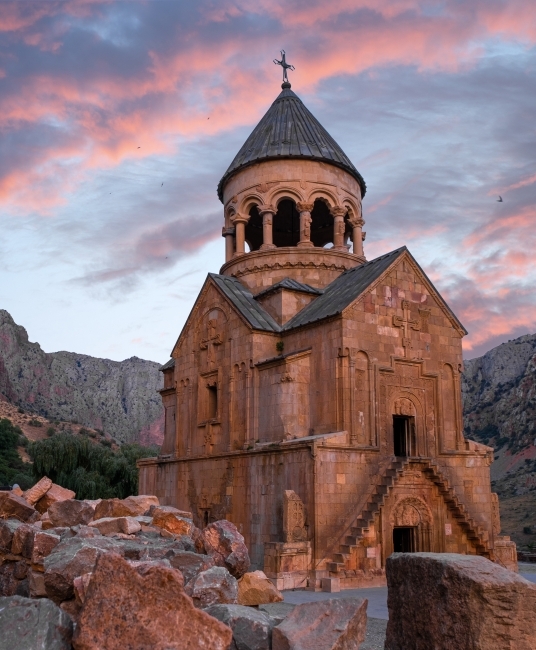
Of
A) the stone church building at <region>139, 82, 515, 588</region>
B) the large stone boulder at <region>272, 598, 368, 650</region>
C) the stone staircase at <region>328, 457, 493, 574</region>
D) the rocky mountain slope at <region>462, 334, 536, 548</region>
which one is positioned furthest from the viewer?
the rocky mountain slope at <region>462, 334, 536, 548</region>

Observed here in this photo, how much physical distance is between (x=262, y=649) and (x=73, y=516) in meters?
7.15

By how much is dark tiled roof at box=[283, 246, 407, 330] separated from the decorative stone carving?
5151mm

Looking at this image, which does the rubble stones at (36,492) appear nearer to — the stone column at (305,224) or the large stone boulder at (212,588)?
the large stone boulder at (212,588)

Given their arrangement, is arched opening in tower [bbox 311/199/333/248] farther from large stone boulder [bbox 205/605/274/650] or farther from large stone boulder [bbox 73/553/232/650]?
large stone boulder [bbox 73/553/232/650]

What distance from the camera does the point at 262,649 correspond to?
734cm

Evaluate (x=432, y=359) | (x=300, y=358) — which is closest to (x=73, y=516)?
(x=300, y=358)

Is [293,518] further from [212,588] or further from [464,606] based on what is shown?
[464,606]

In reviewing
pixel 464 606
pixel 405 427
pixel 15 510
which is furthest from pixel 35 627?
pixel 405 427

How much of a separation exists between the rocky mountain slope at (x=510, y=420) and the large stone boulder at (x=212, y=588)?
104 feet

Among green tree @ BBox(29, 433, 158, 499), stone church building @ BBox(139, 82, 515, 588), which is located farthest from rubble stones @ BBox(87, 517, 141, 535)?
green tree @ BBox(29, 433, 158, 499)

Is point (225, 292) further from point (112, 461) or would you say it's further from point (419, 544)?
point (112, 461)

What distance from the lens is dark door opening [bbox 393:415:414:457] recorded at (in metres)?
20.3

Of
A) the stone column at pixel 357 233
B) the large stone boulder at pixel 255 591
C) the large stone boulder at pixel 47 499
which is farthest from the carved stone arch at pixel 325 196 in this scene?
the large stone boulder at pixel 255 591

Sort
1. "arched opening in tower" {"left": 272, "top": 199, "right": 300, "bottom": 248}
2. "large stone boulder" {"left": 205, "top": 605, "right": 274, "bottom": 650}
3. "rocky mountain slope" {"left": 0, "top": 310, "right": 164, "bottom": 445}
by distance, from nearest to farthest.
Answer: "large stone boulder" {"left": 205, "top": 605, "right": 274, "bottom": 650}, "arched opening in tower" {"left": 272, "top": 199, "right": 300, "bottom": 248}, "rocky mountain slope" {"left": 0, "top": 310, "right": 164, "bottom": 445}
